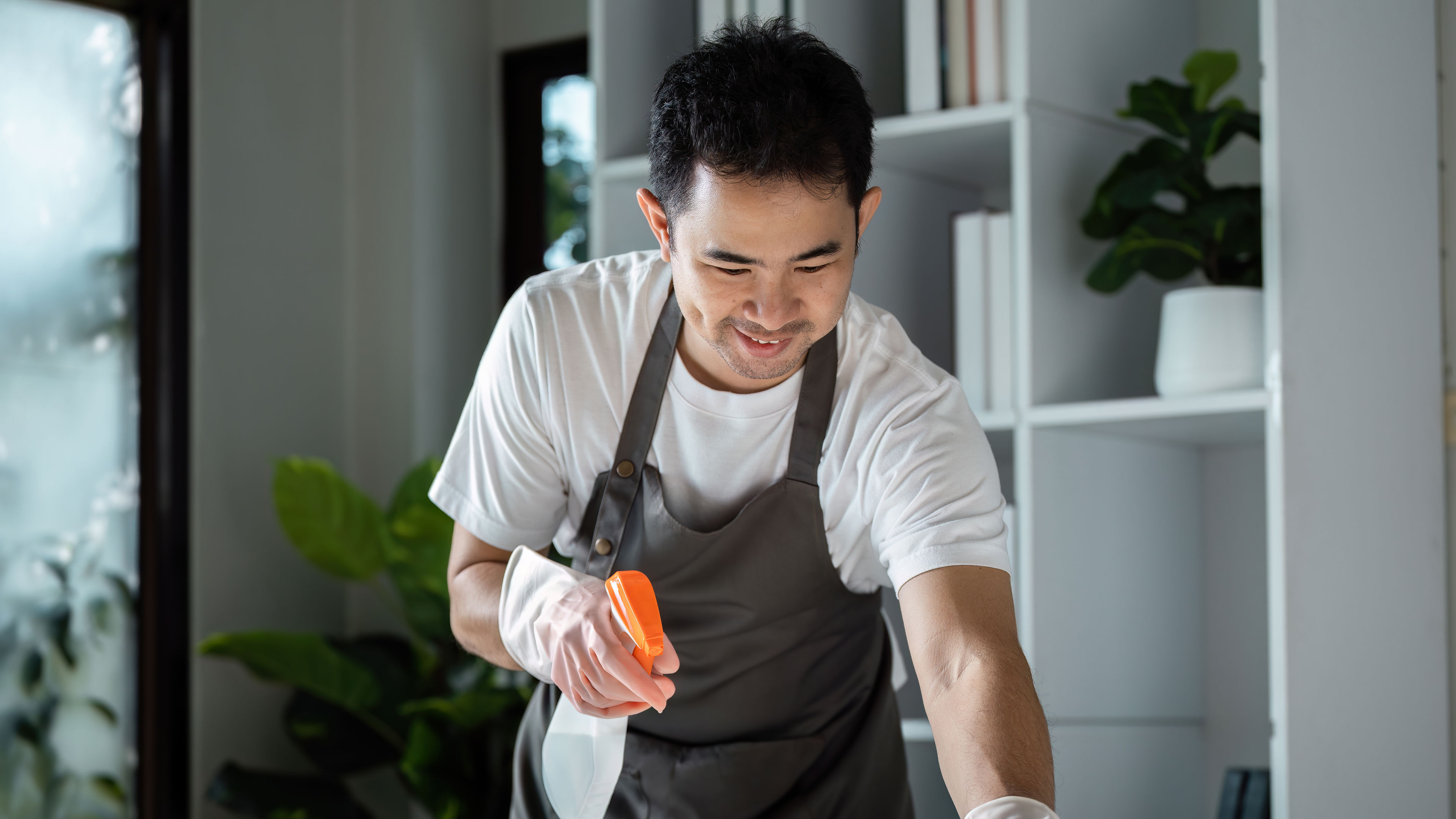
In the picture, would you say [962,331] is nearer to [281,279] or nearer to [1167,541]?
[1167,541]

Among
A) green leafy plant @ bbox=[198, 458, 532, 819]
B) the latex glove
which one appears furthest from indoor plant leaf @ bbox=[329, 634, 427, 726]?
the latex glove

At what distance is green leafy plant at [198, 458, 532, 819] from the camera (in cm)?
229

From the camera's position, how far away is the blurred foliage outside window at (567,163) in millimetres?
2812

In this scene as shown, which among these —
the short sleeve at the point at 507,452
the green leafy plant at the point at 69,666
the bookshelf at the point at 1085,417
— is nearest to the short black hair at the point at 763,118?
the short sleeve at the point at 507,452

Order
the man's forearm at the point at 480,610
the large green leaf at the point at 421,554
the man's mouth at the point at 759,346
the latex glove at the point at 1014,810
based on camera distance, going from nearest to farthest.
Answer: the latex glove at the point at 1014,810 < the man's mouth at the point at 759,346 < the man's forearm at the point at 480,610 < the large green leaf at the point at 421,554

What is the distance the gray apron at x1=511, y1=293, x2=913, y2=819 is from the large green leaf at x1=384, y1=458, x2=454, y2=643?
93cm

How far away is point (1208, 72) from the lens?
1.76m

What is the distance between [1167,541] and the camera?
1.96m

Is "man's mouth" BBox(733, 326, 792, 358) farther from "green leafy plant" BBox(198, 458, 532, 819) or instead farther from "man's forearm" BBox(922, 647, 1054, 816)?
"green leafy plant" BBox(198, 458, 532, 819)

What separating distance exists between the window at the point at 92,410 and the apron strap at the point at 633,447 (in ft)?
4.60

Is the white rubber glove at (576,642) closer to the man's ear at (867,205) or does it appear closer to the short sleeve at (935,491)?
the short sleeve at (935,491)

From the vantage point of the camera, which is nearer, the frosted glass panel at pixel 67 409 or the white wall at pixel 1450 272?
the white wall at pixel 1450 272

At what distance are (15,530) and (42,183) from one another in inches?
23.2

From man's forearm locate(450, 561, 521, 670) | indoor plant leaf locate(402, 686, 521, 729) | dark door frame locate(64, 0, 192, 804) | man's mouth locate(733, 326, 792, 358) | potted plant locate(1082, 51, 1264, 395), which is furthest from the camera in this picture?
dark door frame locate(64, 0, 192, 804)
